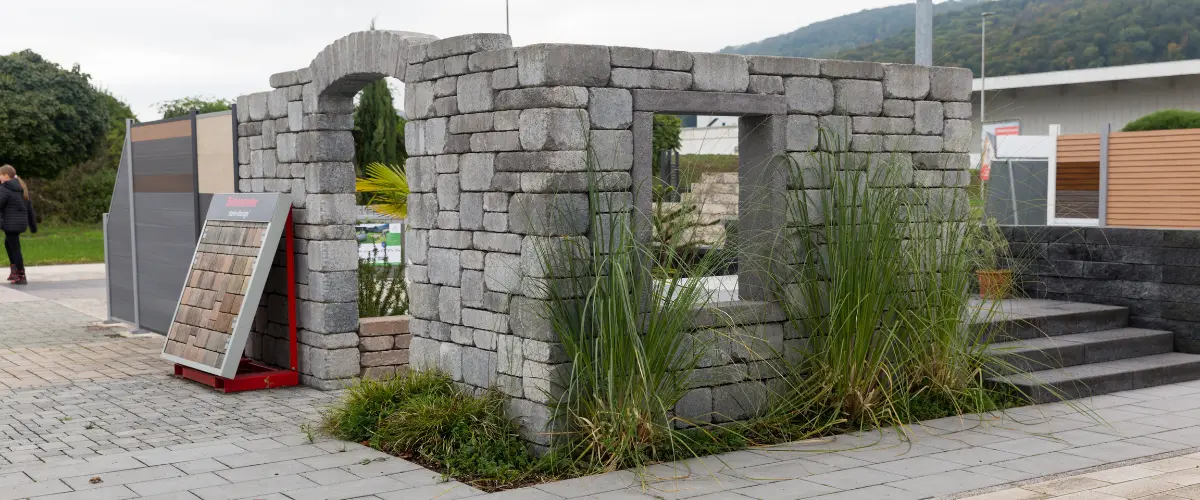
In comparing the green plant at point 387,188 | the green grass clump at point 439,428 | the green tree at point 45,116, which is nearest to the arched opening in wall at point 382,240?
the green plant at point 387,188

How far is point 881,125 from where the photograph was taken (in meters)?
7.07

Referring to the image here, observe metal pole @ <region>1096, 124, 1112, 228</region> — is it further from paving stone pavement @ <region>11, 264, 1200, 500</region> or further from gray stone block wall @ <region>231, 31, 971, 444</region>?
gray stone block wall @ <region>231, 31, 971, 444</region>

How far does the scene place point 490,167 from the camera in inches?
239

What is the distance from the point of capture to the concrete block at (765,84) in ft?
21.3

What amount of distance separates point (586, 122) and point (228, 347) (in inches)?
132

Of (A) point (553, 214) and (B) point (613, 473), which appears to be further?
(A) point (553, 214)

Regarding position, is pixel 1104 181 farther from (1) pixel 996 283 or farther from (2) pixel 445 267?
(2) pixel 445 267

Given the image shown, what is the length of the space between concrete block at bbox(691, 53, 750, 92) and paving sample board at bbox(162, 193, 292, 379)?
3.35m

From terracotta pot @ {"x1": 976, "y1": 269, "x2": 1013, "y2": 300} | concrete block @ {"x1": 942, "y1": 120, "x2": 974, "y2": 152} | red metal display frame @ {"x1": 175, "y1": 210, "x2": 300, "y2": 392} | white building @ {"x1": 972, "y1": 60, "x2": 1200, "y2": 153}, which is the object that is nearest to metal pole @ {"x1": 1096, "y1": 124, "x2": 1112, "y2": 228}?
terracotta pot @ {"x1": 976, "y1": 269, "x2": 1013, "y2": 300}

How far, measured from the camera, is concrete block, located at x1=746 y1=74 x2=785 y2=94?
6.49 m

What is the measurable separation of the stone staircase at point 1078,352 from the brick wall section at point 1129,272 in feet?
0.42

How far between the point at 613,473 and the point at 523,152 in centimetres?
165

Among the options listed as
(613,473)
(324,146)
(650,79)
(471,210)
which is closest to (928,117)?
(650,79)

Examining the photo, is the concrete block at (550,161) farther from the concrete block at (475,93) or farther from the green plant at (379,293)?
the green plant at (379,293)
